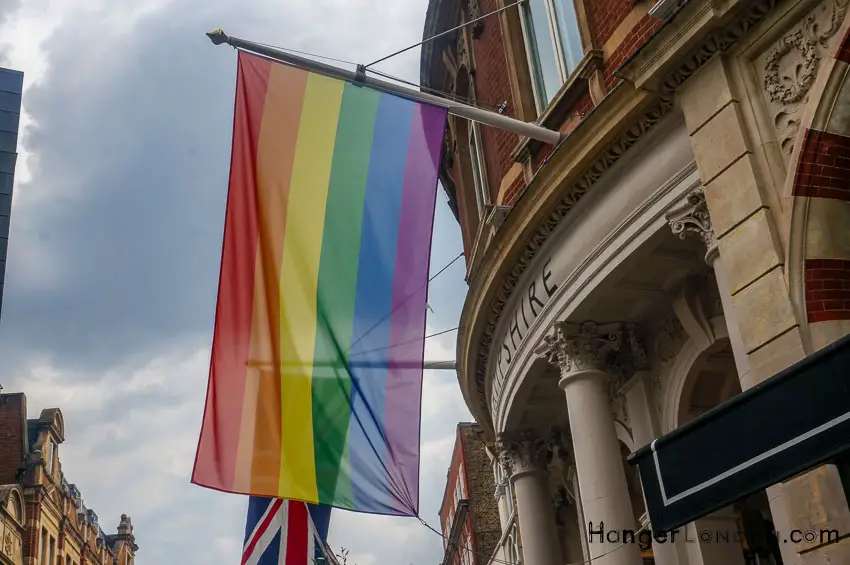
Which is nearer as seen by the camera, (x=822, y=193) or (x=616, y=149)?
(x=822, y=193)

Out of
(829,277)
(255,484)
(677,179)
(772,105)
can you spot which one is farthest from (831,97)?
(255,484)

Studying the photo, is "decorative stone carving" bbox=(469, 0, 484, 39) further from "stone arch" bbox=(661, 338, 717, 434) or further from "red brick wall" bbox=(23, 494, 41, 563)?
"red brick wall" bbox=(23, 494, 41, 563)

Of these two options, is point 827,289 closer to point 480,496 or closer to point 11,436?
point 480,496

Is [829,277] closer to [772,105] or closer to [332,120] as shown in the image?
[772,105]

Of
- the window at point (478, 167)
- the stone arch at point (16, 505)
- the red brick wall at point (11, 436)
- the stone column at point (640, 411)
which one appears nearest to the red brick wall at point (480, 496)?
the stone arch at point (16, 505)

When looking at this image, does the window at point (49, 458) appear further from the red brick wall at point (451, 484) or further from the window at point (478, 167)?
the window at point (478, 167)

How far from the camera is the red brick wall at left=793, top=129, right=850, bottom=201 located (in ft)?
28.3

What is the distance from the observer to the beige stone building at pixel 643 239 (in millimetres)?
8633

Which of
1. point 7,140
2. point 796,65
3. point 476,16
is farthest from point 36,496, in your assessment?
point 796,65

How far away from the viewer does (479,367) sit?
661 inches

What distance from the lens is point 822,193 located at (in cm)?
866

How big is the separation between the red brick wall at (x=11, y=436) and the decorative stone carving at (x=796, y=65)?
4718 cm

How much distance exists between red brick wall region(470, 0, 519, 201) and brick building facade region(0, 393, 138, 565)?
34.7m

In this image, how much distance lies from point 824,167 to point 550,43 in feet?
22.3
